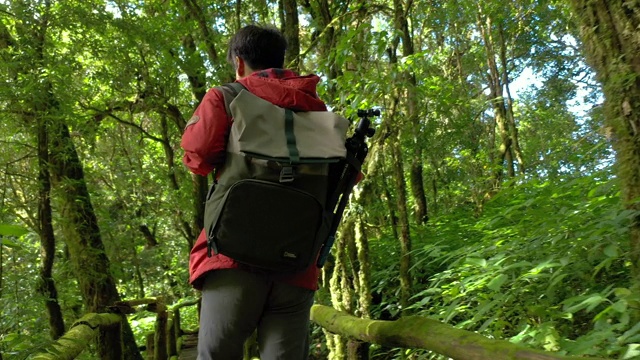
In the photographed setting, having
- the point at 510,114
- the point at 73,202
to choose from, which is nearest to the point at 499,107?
the point at 510,114

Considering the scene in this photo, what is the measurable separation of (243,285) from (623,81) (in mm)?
1551

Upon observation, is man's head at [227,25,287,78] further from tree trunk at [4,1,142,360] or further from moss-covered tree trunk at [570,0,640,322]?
tree trunk at [4,1,142,360]

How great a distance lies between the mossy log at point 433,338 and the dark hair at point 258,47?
1.20 m

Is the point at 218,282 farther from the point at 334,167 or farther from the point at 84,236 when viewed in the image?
the point at 84,236

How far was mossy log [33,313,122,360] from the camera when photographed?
85.4 inches

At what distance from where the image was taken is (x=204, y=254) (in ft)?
5.93

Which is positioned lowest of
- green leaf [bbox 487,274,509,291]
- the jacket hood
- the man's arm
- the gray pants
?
green leaf [bbox 487,274,509,291]

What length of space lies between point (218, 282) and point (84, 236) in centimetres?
449

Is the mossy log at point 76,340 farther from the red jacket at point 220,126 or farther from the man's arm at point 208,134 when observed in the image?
the man's arm at point 208,134

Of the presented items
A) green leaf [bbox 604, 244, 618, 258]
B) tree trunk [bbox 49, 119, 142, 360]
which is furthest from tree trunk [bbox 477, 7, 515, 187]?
green leaf [bbox 604, 244, 618, 258]

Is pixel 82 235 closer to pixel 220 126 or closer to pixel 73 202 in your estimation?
pixel 73 202

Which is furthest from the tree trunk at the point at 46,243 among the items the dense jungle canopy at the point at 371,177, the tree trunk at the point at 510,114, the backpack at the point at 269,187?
the tree trunk at the point at 510,114

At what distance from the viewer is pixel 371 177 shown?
4.21 m

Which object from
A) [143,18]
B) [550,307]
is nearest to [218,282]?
[550,307]
